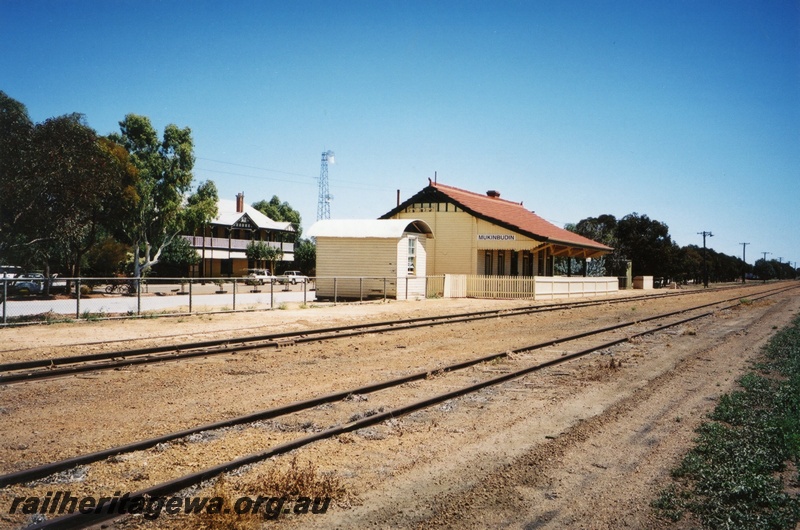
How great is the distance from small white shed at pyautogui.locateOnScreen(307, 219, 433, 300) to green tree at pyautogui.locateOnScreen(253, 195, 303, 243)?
62.7 meters

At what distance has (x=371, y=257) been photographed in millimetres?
31891

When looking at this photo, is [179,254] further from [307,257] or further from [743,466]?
[743,466]

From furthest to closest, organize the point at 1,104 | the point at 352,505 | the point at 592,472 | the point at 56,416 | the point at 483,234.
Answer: the point at 483,234, the point at 1,104, the point at 56,416, the point at 592,472, the point at 352,505

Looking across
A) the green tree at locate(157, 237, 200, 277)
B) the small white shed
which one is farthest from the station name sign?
the green tree at locate(157, 237, 200, 277)

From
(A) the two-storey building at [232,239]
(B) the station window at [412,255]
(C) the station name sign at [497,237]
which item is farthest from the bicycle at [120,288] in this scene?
(C) the station name sign at [497,237]

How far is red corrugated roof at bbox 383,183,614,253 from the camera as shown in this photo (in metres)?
38.6

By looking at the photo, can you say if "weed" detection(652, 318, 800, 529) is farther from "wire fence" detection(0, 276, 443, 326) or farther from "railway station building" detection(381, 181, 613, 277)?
"railway station building" detection(381, 181, 613, 277)

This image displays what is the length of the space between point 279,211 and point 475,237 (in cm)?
6512

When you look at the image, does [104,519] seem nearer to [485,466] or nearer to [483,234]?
[485,466]

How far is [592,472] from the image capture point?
5867 millimetres

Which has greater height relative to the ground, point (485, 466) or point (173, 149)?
point (173, 149)

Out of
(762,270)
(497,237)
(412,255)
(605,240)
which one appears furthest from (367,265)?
(762,270)

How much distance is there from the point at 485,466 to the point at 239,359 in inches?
296

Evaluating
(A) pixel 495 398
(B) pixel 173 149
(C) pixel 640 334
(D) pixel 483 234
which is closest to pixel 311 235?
(D) pixel 483 234
